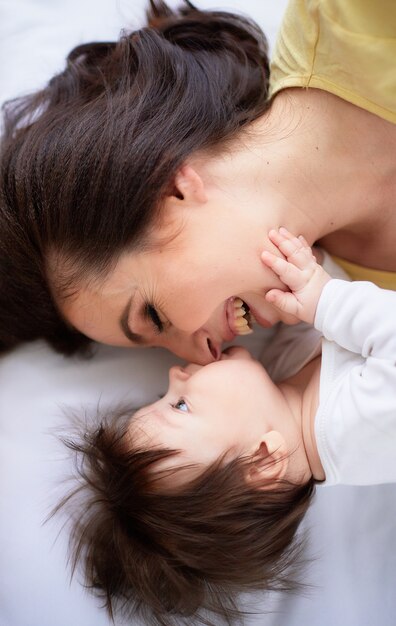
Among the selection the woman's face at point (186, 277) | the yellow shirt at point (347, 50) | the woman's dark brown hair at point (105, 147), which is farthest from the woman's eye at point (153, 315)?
the yellow shirt at point (347, 50)

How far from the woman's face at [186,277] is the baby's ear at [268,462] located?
0.22 metres

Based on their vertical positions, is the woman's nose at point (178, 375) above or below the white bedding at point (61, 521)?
above

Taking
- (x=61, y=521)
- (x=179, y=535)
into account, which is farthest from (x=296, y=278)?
(x=61, y=521)

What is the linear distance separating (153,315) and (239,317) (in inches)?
6.1

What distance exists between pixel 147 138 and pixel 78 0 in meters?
0.67

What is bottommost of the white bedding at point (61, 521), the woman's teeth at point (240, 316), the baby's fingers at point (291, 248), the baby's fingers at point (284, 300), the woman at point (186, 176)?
the white bedding at point (61, 521)

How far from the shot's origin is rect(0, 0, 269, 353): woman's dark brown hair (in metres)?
0.99

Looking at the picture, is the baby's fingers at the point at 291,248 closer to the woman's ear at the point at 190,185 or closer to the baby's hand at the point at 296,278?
the baby's hand at the point at 296,278

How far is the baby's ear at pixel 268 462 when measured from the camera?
3.35ft

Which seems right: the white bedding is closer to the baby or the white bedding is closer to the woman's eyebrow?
the baby

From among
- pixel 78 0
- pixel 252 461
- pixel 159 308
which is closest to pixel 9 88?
pixel 78 0

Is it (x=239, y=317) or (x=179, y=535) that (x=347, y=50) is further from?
(x=179, y=535)

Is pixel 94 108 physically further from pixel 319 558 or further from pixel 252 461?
pixel 319 558

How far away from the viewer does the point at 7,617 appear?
111cm
